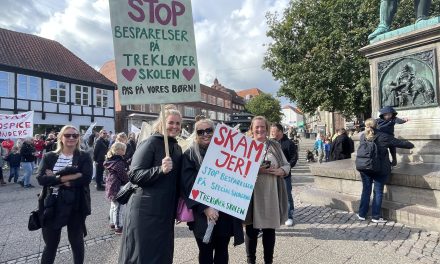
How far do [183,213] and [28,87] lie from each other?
2645 centimetres

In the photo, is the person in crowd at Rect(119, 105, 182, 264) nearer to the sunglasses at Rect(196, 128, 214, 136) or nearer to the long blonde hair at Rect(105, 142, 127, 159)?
the sunglasses at Rect(196, 128, 214, 136)

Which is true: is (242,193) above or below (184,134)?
below

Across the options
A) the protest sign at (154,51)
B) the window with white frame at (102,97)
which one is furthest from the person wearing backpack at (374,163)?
the window with white frame at (102,97)

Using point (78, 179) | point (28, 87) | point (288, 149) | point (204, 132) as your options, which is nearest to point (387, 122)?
point (288, 149)

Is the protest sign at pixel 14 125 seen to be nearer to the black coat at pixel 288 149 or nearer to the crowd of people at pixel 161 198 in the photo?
the crowd of people at pixel 161 198

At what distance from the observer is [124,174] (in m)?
5.69

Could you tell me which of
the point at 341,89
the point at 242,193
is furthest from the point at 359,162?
the point at 341,89

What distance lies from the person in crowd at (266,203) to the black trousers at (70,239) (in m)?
1.80

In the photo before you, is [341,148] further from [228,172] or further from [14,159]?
[14,159]

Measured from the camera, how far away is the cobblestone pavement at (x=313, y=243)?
3932 mm

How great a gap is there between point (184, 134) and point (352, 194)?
3.83 metres

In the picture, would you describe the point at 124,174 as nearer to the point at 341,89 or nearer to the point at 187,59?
the point at 187,59

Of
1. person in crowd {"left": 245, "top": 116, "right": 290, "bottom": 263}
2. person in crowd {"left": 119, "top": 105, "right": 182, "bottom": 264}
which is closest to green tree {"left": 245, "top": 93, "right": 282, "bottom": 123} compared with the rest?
person in crowd {"left": 245, "top": 116, "right": 290, "bottom": 263}

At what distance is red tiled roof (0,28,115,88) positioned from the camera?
79.6ft
